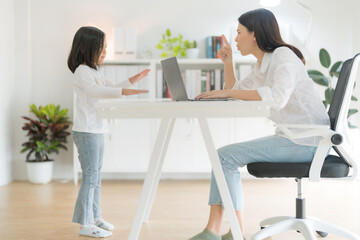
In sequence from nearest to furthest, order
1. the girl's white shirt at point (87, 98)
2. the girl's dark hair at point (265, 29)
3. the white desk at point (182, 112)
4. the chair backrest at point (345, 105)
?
the white desk at point (182, 112) → the chair backrest at point (345, 105) → the girl's dark hair at point (265, 29) → the girl's white shirt at point (87, 98)

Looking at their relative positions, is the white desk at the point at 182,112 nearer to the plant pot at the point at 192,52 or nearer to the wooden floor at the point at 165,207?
the wooden floor at the point at 165,207

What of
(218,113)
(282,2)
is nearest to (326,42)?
(282,2)

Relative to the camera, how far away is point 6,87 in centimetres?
341

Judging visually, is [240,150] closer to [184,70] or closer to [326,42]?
[184,70]

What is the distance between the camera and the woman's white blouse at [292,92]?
4.87ft

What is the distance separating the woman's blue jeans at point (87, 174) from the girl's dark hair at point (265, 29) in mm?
936

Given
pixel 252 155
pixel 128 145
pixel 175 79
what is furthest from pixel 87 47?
pixel 128 145

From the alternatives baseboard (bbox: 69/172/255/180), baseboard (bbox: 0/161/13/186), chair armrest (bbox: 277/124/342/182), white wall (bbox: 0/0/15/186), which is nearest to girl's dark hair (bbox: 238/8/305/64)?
chair armrest (bbox: 277/124/342/182)

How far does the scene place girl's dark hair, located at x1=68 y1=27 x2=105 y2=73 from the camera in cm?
199

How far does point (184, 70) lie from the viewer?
11.9ft

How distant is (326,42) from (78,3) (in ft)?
7.79

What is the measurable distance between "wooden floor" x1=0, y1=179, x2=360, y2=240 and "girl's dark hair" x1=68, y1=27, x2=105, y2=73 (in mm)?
888

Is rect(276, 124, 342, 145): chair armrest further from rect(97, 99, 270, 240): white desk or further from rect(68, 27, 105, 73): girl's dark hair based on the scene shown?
rect(68, 27, 105, 73): girl's dark hair

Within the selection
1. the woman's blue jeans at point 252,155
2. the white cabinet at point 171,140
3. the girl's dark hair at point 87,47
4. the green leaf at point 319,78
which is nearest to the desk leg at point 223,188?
the woman's blue jeans at point 252,155
